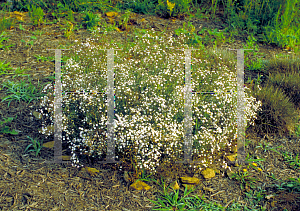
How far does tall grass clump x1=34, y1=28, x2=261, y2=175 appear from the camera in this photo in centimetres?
295

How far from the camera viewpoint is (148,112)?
3244 millimetres

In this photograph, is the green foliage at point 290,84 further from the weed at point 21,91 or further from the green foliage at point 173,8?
the weed at point 21,91

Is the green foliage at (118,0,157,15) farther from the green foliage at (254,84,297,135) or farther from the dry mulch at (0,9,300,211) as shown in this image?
the dry mulch at (0,9,300,211)

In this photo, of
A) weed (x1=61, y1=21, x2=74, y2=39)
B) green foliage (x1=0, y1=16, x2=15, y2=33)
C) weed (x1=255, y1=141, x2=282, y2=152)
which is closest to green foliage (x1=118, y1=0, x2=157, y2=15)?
weed (x1=61, y1=21, x2=74, y2=39)

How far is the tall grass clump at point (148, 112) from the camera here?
9.68 ft

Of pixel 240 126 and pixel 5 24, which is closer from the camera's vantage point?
pixel 240 126

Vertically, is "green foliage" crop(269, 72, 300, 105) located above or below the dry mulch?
above

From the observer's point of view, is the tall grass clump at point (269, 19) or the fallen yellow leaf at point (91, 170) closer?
the fallen yellow leaf at point (91, 170)

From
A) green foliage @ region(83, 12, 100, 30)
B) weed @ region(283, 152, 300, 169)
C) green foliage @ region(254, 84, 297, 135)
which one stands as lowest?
weed @ region(283, 152, 300, 169)

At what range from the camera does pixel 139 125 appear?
3.05m

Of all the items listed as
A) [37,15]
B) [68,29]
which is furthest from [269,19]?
[37,15]

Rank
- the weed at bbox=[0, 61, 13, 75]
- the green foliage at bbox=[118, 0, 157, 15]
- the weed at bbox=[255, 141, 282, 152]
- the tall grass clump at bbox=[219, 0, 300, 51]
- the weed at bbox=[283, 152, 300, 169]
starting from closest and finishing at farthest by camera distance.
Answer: the weed at bbox=[283, 152, 300, 169]
the weed at bbox=[255, 141, 282, 152]
the weed at bbox=[0, 61, 13, 75]
the tall grass clump at bbox=[219, 0, 300, 51]
the green foliage at bbox=[118, 0, 157, 15]

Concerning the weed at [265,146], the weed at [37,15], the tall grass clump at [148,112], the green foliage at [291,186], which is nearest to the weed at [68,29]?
the weed at [37,15]

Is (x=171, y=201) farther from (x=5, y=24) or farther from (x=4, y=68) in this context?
(x=5, y=24)
